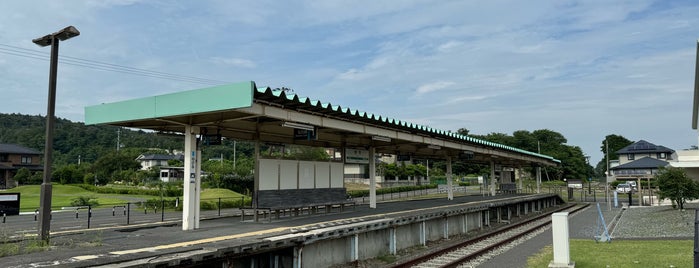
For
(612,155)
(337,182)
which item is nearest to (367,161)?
(337,182)

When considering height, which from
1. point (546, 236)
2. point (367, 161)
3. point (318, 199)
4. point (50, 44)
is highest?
point (50, 44)

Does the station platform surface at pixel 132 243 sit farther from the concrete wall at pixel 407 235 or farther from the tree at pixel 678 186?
the tree at pixel 678 186

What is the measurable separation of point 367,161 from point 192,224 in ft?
32.8

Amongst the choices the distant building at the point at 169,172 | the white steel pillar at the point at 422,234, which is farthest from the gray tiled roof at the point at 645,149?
the white steel pillar at the point at 422,234

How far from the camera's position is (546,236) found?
647 inches

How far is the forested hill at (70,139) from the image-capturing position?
98625 mm

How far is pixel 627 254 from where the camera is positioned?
1116 cm

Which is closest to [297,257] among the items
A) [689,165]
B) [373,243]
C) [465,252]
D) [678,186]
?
[373,243]

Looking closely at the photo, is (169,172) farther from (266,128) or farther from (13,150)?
(266,128)

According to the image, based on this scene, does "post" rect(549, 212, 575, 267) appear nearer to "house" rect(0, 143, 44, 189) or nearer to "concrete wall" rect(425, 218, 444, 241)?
"concrete wall" rect(425, 218, 444, 241)

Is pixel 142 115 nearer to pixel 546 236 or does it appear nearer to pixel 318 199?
pixel 318 199

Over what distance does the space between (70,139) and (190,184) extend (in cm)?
11848

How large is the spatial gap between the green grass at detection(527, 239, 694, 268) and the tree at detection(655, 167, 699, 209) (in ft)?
39.1

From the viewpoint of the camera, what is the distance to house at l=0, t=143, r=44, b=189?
5824 cm
